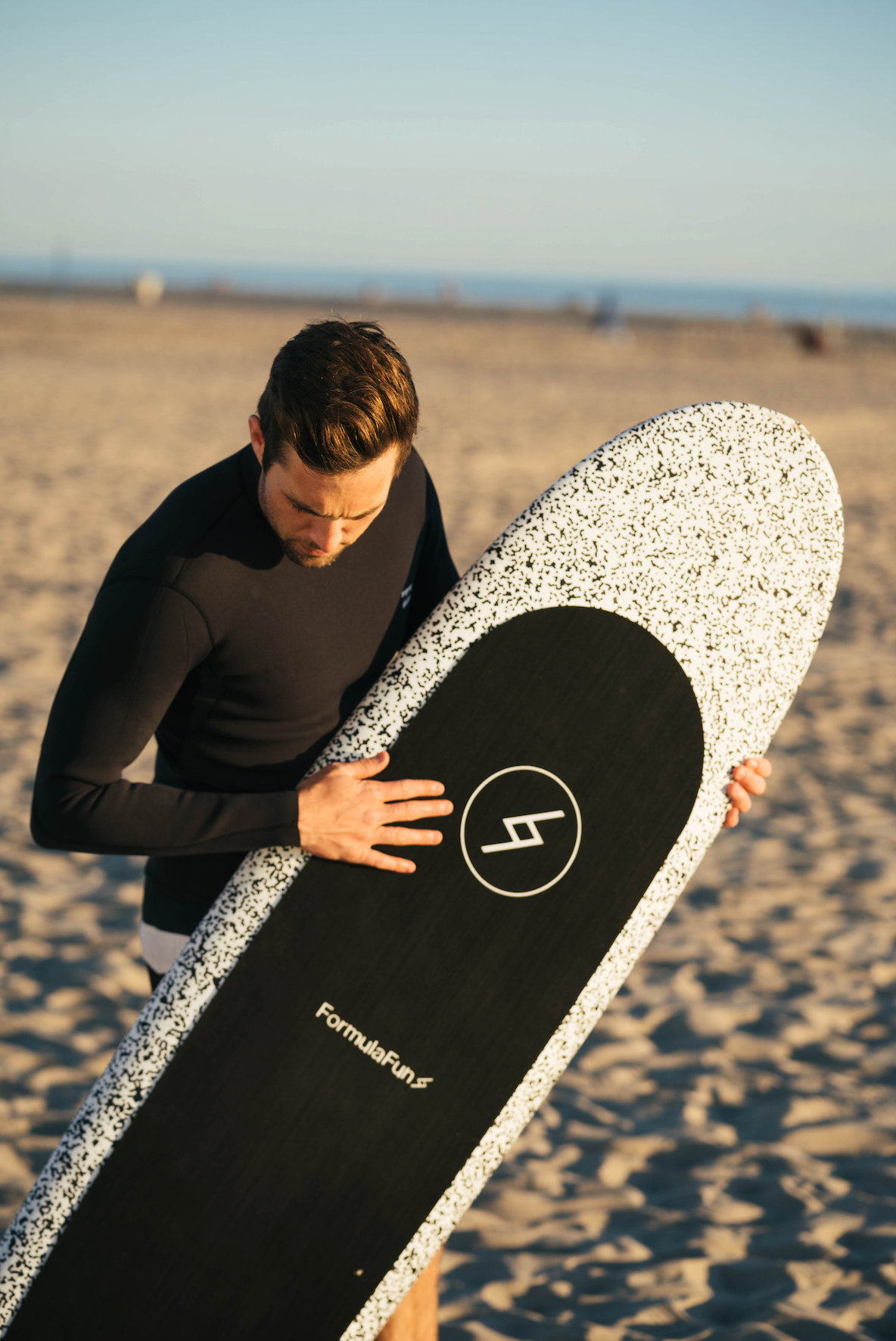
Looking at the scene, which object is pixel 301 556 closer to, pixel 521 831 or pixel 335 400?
pixel 335 400

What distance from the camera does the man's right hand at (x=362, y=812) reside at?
5.16 ft

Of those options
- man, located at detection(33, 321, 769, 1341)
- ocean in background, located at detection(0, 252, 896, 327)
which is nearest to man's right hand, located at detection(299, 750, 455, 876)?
man, located at detection(33, 321, 769, 1341)

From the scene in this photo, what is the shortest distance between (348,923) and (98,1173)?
517mm

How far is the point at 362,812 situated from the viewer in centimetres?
162

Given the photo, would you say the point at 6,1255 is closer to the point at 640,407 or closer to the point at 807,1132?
the point at 807,1132

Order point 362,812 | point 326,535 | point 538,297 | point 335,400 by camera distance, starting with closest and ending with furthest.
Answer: point 335,400 → point 326,535 → point 362,812 → point 538,297

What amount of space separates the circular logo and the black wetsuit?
10.5 inches

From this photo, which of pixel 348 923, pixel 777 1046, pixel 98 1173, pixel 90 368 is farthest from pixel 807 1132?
pixel 90 368

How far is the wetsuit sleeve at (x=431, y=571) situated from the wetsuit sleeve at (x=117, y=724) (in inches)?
20.1

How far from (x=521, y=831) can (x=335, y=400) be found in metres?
0.74

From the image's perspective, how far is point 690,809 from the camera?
1.85m

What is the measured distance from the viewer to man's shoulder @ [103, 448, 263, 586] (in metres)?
1.45

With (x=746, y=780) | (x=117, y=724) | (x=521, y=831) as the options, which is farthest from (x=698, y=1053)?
(x=117, y=724)

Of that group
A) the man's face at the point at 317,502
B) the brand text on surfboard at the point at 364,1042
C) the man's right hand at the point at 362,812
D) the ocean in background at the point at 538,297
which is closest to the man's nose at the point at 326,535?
the man's face at the point at 317,502
